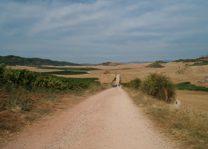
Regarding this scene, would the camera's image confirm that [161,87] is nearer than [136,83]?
Yes

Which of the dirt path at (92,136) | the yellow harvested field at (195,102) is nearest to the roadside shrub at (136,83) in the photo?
the yellow harvested field at (195,102)

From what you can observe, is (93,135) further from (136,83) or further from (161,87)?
(136,83)

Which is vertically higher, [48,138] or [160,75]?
[160,75]

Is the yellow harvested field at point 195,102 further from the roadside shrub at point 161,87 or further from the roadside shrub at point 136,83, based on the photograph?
the roadside shrub at point 136,83

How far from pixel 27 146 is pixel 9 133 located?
4.12 feet

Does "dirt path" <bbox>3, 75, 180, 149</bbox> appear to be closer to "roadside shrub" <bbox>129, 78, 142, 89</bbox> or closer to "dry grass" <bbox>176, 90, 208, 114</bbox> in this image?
"dry grass" <bbox>176, 90, 208, 114</bbox>

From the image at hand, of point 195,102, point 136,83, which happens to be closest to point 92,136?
point 195,102

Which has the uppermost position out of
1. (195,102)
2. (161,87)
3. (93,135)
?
(161,87)

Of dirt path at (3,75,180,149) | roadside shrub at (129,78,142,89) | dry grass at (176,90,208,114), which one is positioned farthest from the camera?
→ roadside shrub at (129,78,142,89)

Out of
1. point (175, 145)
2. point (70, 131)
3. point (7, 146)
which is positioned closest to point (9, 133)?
point (7, 146)

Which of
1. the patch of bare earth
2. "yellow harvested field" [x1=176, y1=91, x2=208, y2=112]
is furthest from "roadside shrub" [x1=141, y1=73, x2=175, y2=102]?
the patch of bare earth

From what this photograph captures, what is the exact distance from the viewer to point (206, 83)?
51.4 meters

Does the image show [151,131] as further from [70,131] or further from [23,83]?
[23,83]

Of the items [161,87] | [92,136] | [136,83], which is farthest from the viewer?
[136,83]
